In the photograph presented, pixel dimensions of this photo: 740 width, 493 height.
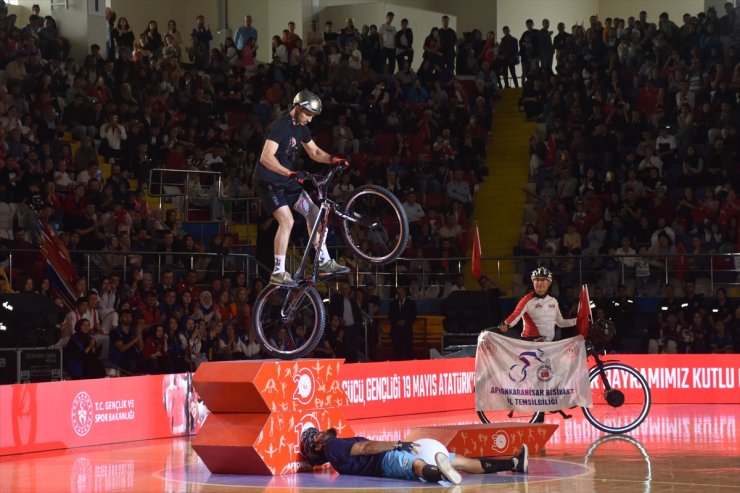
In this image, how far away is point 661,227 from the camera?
22.9 meters

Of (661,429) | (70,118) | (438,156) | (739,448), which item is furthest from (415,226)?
(739,448)

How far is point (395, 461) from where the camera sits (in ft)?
37.8

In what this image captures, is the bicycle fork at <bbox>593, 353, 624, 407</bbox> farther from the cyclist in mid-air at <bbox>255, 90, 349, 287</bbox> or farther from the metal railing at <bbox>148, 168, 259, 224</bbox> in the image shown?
the metal railing at <bbox>148, 168, 259, 224</bbox>

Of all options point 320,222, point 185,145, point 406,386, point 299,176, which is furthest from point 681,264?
point 299,176

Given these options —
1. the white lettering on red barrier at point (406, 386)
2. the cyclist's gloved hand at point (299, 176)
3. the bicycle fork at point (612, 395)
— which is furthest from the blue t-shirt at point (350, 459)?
the white lettering on red barrier at point (406, 386)

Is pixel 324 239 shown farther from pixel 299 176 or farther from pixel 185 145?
pixel 185 145

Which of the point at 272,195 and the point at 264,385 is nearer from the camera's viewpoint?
the point at 272,195

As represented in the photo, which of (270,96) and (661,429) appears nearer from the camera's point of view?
(661,429)

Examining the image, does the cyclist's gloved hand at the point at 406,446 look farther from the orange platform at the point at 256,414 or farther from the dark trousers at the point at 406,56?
the dark trousers at the point at 406,56

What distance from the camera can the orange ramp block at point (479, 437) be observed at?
12188 millimetres

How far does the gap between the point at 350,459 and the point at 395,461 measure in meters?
0.54

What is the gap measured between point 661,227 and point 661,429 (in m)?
7.42

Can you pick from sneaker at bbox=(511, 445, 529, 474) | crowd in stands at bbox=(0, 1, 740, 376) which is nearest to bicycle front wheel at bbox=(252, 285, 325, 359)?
sneaker at bbox=(511, 445, 529, 474)

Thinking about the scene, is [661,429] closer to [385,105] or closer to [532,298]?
[532,298]
